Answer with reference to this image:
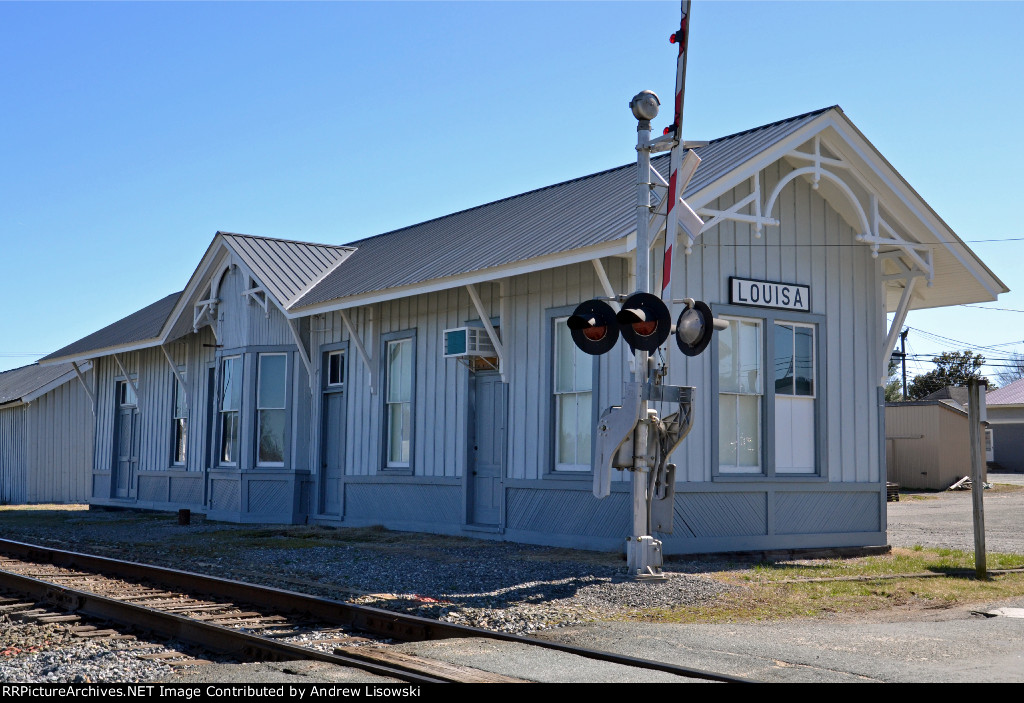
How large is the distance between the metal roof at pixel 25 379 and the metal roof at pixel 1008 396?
3559 centimetres

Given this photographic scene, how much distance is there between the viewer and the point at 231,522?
1864 cm

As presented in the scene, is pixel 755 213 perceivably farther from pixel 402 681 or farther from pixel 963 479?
pixel 963 479

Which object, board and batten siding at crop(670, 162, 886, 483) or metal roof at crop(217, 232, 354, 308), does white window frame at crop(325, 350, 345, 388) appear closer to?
metal roof at crop(217, 232, 354, 308)

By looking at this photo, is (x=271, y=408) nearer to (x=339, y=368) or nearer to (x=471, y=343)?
(x=339, y=368)

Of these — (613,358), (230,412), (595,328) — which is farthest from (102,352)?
(595,328)

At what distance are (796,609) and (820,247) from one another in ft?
21.1

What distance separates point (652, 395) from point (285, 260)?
36.9 feet

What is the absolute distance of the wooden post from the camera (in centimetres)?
1109

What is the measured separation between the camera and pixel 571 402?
13250mm

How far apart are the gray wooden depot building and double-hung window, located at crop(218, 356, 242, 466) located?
4.50 feet

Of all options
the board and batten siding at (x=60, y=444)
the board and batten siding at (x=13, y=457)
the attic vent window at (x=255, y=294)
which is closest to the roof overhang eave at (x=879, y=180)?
the attic vent window at (x=255, y=294)

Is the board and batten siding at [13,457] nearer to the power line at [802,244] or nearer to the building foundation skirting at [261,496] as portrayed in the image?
the building foundation skirting at [261,496]

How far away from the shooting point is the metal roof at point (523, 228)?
12508 millimetres

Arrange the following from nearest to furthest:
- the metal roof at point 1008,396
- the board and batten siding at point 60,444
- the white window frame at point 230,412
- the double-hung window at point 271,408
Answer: the double-hung window at point 271,408
the white window frame at point 230,412
the board and batten siding at point 60,444
the metal roof at point 1008,396
